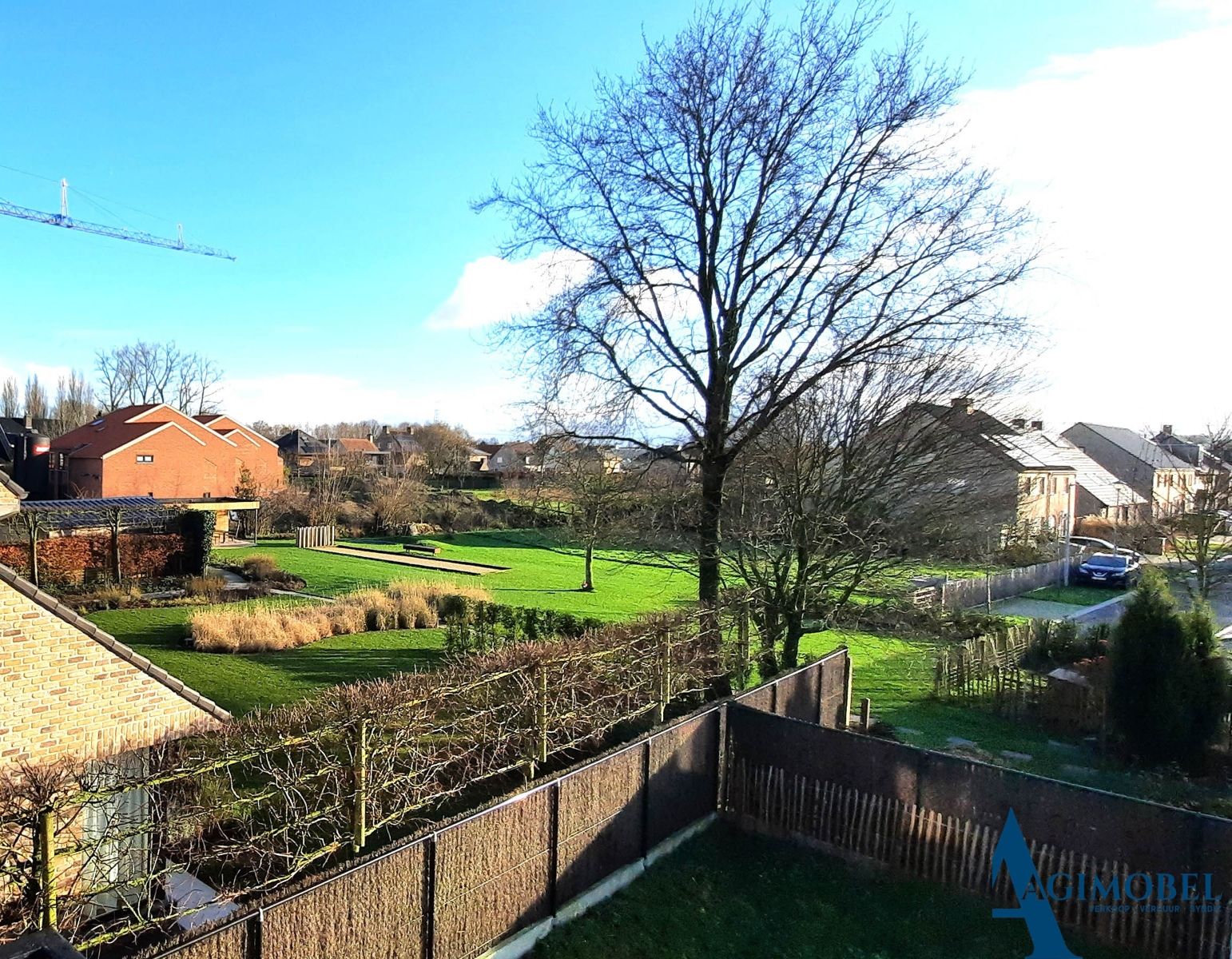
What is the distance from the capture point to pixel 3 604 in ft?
18.2

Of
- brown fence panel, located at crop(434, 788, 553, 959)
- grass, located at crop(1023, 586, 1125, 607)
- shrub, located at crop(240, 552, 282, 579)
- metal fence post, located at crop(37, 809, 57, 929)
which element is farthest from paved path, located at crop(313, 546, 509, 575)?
metal fence post, located at crop(37, 809, 57, 929)

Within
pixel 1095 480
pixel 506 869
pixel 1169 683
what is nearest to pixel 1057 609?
pixel 1169 683

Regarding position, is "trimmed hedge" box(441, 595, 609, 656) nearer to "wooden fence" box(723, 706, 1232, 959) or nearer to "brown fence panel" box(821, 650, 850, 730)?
"brown fence panel" box(821, 650, 850, 730)

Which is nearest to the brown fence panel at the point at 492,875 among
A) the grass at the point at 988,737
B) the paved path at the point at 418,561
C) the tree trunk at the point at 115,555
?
the grass at the point at 988,737

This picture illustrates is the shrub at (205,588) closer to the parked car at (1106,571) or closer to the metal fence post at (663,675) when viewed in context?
the metal fence post at (663,675)

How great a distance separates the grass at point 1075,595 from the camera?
25844 mm

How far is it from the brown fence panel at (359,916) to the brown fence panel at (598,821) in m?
1.48

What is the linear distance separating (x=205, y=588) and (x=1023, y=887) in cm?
2277

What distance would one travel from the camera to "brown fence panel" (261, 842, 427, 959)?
4047mm

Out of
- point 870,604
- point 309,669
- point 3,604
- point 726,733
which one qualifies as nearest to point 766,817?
point 726,733

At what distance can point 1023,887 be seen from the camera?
6363mm

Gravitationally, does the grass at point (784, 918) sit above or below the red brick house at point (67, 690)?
below

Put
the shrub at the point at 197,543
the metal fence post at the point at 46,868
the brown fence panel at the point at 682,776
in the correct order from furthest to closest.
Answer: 1. the shrub at the point at 197,543
2. the brown fence panel at the point at 682,776
3. the metal fence post at the point at 46,868

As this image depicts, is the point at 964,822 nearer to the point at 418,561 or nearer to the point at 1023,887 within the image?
the point at 1023,887
